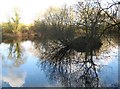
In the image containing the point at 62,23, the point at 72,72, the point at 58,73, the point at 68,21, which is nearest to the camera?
the point at 72,72

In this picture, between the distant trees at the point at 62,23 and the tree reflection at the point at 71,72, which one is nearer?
the tree reflection at the point at 71,72

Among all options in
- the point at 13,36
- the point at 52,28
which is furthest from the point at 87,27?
the point at 13,36

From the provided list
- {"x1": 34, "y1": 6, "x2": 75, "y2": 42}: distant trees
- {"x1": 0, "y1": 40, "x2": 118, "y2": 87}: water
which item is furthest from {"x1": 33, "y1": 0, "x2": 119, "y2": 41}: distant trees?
{"x1": 0, "y1": 40, "x2": 118, "y2": 87}: water

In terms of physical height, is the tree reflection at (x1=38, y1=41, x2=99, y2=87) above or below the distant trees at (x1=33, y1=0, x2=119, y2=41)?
below

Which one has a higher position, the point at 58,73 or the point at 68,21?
the point at 68,21

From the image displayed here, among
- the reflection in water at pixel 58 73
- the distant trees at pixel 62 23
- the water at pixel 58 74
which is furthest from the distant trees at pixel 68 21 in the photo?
the water at pixel 58 74

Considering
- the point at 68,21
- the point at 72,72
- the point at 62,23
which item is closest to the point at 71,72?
the point at 72,72

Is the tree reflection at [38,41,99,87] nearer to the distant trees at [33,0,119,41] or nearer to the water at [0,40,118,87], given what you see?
the water at [0,40,118,87]

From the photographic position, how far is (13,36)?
22672mm

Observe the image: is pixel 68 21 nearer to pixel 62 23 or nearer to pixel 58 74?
pixel 62 23

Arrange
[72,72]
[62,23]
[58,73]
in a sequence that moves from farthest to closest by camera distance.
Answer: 1. [62,23]
2. [58,73]
3. [72,72]

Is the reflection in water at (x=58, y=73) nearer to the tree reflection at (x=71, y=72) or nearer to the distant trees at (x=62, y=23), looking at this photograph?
the tree reflection at (x=71, y=72)

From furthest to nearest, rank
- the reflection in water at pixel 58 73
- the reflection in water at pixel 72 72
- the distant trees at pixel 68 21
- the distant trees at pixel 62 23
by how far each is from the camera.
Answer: the distant trees at pixel 62 23 → the distant trees at pixel 68 21 → the reflection in water at pixel 58 73 → the reflection in water at pixel 72 72

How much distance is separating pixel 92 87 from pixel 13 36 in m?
17.2
